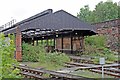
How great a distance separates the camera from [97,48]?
56.9 ft

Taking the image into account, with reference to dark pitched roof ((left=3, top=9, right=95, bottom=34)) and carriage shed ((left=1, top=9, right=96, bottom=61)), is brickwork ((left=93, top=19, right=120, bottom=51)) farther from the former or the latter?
dark pitched roof ((left=3, top=9, right=95, bottom=34))

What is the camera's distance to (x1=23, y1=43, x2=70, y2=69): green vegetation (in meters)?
12.3

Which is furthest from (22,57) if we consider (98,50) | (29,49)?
(98,50)

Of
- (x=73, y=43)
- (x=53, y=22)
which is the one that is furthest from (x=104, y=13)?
(x=53, y=22)

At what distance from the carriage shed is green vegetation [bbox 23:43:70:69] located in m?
0.46

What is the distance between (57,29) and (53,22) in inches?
24.5

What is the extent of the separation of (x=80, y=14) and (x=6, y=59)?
145 ft

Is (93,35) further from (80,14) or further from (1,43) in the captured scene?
(80,14)

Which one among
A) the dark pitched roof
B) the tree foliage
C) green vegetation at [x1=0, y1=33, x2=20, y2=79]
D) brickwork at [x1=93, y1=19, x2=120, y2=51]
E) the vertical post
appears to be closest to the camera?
green vegetation at [x1=0, y1=33, x2=20, y2=79]

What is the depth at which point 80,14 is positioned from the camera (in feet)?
156

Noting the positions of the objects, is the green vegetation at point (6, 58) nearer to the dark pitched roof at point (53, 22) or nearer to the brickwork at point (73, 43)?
the dark pitched roof at point (53, 22)

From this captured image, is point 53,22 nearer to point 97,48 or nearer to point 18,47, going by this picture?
point 18,47

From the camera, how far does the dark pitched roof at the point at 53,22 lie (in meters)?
15.3

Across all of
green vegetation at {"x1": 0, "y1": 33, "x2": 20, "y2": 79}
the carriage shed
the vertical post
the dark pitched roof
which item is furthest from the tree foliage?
green vegetation at {"x1": 0, "y1": 33, "x2": 20, "y2": 79}
